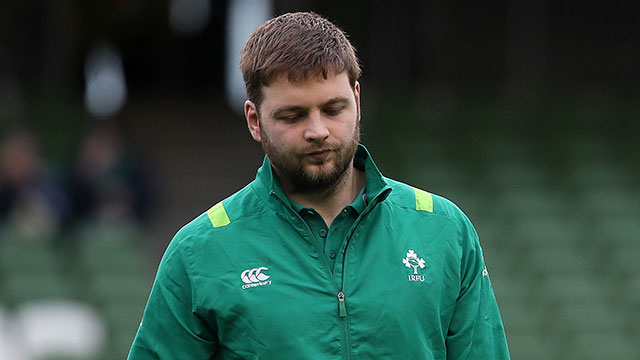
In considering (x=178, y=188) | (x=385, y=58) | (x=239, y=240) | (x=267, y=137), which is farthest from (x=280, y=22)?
(x=385, y=58)

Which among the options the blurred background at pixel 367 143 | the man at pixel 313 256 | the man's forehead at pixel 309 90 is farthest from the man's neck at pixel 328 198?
the blurred background at pixel 367 143

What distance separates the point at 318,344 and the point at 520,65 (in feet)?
32.2

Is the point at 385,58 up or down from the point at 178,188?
up

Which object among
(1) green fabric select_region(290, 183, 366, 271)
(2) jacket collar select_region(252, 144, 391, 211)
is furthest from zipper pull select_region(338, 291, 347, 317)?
(2) jacket collar select_region(252, 144, 391, 211)

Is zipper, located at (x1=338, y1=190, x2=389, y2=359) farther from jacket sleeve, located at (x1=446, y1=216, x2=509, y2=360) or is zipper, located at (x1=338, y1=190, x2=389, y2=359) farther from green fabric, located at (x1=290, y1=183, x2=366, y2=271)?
jacket sleeve, located at (x1=446, y1=216, x2=509, y2=360)

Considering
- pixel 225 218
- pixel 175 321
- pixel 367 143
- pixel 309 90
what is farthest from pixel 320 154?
pixel 367 143

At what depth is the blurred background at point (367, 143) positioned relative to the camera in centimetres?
887

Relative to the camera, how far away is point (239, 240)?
2.46m

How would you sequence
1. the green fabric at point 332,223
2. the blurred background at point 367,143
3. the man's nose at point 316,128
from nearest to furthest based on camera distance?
the man's nose at point 316,128, the green fabric at point 332,223, the blurred background at point 367,143

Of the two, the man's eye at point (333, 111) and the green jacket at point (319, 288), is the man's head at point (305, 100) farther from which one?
the green jacket at point (319, 288)

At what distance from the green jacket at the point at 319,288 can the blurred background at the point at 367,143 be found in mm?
5793

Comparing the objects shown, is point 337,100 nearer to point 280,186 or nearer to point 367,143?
point 280,186

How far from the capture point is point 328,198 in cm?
253

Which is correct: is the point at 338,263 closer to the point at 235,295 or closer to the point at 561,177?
the point at 235,295
